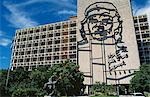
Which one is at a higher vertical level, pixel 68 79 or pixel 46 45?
pixel 46 45

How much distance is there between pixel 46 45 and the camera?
3086 inches

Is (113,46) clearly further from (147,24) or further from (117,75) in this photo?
(147,24)

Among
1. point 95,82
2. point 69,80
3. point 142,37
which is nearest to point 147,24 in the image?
point 142,37

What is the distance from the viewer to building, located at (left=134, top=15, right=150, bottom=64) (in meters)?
68.2

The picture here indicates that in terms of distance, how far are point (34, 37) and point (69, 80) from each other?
1586 inches

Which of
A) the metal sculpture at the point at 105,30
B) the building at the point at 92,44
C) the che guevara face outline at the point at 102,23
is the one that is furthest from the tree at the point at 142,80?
the che guevara face outline at the point at 102,23

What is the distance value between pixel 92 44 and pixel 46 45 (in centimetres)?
1810

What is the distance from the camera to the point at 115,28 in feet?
234

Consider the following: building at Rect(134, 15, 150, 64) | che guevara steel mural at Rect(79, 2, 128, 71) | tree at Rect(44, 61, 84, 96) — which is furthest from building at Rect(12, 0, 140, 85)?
tree at Rect(44, 61, 84, 96)

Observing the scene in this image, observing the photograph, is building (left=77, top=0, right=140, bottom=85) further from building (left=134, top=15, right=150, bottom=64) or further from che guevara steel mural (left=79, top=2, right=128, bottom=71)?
building (left=134, top=15, right=150, bottom=64)

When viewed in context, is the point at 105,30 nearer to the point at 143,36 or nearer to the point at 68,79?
the point at 143,36

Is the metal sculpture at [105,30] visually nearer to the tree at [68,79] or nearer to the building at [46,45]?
the building at [46,45]

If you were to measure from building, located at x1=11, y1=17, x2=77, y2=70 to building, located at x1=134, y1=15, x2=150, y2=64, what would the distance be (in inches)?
866

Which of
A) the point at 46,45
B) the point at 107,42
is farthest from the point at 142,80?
the point at 46,45
